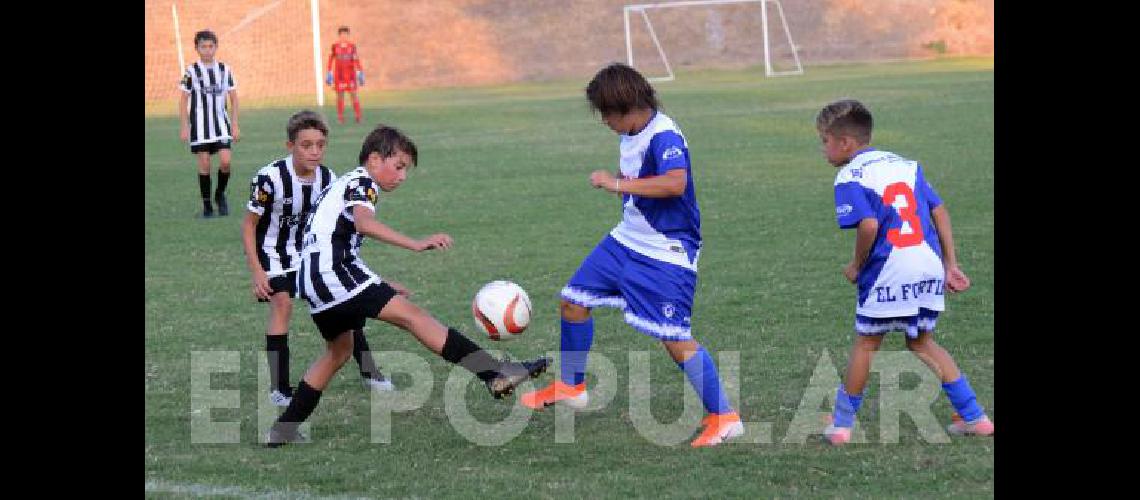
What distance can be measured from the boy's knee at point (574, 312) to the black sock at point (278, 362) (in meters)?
1.40

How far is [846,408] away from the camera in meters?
5.48

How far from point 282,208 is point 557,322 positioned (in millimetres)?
2050

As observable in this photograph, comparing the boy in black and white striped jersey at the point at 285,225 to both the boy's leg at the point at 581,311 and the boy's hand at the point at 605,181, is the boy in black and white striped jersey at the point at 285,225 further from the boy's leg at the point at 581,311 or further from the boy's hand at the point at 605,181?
the boy's hand at the point at 605,181

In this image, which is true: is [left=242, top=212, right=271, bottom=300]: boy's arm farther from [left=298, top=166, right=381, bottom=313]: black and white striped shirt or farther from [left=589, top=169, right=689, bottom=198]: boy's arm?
[left=589, top=169, right=689, bottom=198]: boy's arm

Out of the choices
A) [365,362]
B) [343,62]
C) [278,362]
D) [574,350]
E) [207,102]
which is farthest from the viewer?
[343,62]

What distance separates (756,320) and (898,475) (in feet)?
9.15

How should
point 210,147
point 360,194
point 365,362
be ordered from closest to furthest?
point 360,194, point 365,362, point 210,147

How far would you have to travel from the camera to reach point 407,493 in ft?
16.4

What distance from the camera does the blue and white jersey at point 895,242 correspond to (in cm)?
534

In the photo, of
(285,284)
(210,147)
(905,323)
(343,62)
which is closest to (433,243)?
(285,284)

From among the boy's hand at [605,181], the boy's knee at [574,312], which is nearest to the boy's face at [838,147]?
the boy's hand at [605,181]

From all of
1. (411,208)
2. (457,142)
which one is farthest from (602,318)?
(457,142)

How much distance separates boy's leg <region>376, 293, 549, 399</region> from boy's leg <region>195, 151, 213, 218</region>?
837 centimetres

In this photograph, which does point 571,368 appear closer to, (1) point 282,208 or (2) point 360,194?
(2) point 360,194
